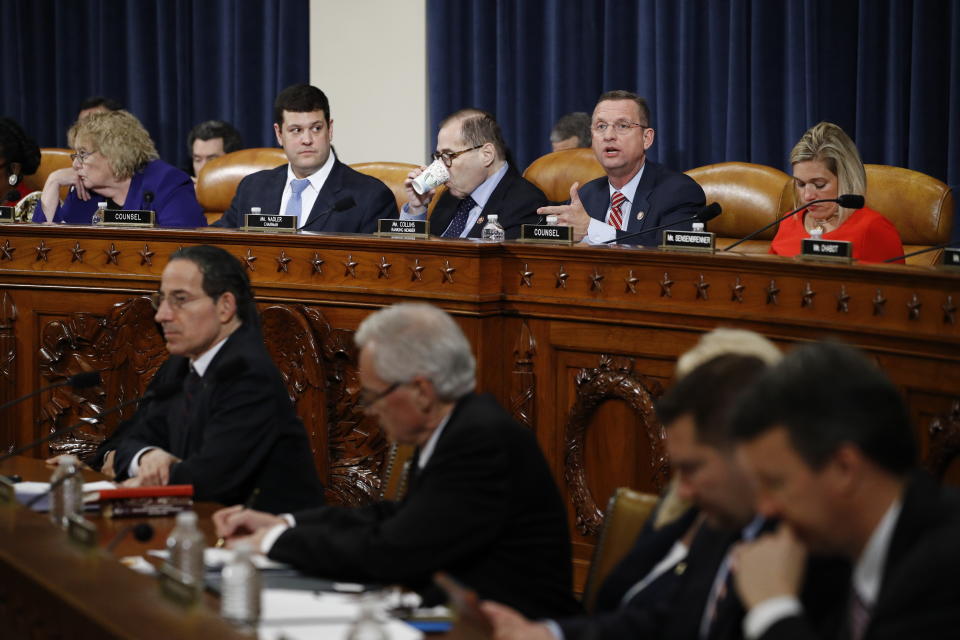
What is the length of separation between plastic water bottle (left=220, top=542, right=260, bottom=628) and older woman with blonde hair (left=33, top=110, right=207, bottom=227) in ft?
10.9

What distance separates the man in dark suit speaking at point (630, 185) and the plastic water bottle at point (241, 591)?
279cm

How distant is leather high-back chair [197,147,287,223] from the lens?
6.04 meters

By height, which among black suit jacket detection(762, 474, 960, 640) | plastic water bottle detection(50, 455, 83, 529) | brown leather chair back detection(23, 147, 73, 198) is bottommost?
plastic water bottle detection(50, 455, 83, 529)

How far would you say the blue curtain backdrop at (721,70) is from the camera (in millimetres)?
5641

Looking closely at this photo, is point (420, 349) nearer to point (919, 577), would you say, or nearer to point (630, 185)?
point (919, 577)

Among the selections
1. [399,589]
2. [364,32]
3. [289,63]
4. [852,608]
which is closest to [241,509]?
[399,589]

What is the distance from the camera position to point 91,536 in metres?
2.22

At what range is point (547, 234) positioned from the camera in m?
3.91

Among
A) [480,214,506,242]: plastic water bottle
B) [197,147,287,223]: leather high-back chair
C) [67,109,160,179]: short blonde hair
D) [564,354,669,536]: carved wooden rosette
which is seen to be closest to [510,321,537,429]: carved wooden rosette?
[564,354,669,536]: carved wooden rosette

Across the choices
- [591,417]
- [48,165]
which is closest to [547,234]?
[591,417]

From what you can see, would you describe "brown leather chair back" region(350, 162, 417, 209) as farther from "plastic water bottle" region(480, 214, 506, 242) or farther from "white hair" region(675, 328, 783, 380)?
"white hair" region(675, 328, 783, 380)

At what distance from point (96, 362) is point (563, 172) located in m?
2.06

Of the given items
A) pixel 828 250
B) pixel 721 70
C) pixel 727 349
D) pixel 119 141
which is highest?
pixel 721 70

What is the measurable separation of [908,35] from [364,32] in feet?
9.61
